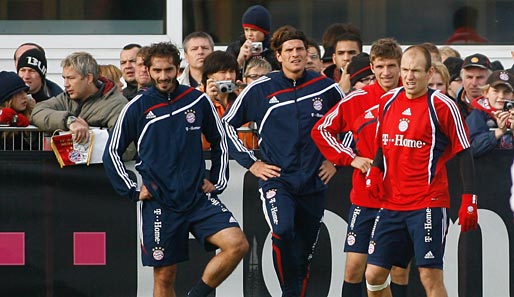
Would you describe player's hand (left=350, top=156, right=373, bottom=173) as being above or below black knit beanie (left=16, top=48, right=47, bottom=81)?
below

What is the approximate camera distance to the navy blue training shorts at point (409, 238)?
982cm

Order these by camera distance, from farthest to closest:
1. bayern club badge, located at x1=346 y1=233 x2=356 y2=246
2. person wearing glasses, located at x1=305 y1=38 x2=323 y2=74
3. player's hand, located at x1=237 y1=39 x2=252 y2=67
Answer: player's hand, located at x1=237 y1=39 x2=252 y2=67
person wearing glasses, located at x1=305 y1=38 x2=323 y2=74
bayern club badge, located at x1=346 y1=233 x2=356 y2=246

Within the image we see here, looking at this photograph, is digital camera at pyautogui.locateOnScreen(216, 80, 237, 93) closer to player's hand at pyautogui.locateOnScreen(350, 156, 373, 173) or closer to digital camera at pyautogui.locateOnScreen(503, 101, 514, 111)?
player's hand at pyautogui.locateOnScreen(350, 156, 373, 173)

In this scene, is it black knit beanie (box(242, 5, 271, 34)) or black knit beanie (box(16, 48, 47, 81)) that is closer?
black knit beanie (box(16, 48, 47, 81))

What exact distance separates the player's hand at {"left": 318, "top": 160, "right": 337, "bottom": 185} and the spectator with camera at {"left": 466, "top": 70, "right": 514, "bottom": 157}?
1.35 meters

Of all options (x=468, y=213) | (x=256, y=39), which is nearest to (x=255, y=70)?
(x=256, y=39)

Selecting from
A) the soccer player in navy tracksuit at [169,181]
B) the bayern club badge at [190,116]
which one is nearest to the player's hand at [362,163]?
the soccer player in navy tracksuit at [169,181]

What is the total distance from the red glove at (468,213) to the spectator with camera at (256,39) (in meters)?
3.04

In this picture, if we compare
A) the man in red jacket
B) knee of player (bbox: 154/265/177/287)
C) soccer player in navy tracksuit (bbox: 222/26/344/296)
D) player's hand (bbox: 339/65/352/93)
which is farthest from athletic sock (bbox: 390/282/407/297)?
player's hand (bbox: 339/65/352/93)

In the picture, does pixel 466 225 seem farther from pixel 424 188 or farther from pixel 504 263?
pixel 504 263

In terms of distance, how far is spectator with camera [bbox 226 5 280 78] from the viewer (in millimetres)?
12272

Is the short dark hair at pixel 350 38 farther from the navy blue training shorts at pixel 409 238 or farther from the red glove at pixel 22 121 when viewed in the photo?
the red glove at pixel 22 121

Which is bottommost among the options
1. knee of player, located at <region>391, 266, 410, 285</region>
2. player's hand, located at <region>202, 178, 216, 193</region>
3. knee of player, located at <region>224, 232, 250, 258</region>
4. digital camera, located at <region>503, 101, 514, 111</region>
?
knee of player, located at <region>391, 266, 410, 285</region>

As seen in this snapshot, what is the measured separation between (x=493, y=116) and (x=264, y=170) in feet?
7.03
